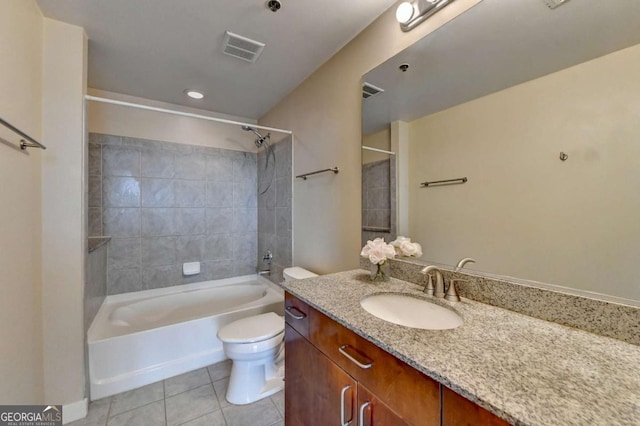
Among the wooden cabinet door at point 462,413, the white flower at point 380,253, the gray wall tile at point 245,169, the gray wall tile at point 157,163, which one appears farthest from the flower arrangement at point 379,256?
the gray wall tile at point 157,163

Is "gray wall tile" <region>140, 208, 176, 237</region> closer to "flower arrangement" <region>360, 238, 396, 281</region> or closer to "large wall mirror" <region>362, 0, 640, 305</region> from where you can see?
"flower arrangement" <region>360, 238, 396, 281</region>

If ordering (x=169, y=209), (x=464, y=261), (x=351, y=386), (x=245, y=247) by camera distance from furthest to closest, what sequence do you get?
(x=245, y=247) < (x=169, y=209) < (x=464, y=261) < (x=351, y=386)

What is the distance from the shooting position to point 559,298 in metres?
0.80

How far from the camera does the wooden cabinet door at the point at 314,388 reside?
0.82 m

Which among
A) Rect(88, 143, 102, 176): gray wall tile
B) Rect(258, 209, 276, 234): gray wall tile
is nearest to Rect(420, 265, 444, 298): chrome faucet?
Rect(258, 209, 276, 234): gray wall tile

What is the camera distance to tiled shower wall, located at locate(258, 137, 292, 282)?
2473 millimetres

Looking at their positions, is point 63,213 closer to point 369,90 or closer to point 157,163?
point 157,163

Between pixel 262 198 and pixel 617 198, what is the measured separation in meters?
2.82

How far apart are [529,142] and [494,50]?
0.43m

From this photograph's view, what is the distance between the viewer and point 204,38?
5.44 ft

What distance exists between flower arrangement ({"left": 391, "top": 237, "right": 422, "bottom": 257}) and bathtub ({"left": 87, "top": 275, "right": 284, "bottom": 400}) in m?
1.44

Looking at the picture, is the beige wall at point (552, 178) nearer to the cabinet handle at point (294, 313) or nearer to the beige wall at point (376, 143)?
the beige wall at point (376, 143)

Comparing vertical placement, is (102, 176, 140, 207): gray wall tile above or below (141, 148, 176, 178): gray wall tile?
below

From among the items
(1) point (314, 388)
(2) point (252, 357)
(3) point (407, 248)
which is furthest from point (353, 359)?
(2) point (252, 357)
